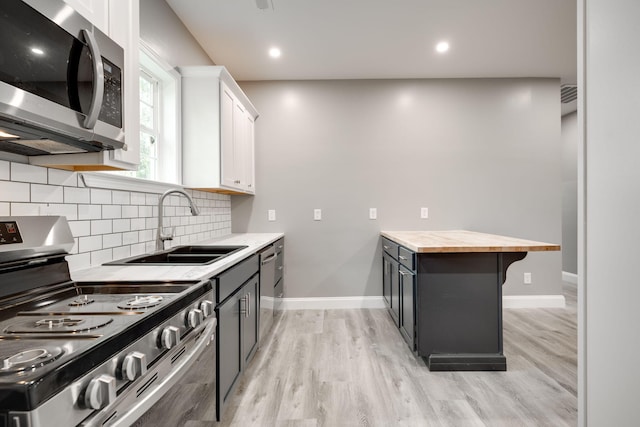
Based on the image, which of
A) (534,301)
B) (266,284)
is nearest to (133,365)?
(266,284)

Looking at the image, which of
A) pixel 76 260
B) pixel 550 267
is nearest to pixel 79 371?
pixel 76 260

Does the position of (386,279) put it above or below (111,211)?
below

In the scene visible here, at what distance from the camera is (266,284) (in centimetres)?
286

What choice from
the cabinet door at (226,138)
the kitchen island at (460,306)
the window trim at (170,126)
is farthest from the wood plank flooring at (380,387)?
the window trim at (170,126)

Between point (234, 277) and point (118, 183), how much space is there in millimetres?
828

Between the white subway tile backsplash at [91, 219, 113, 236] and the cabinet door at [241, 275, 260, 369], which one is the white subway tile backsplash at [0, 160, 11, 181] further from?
the cabinet door at [241, 275, 260, 369]

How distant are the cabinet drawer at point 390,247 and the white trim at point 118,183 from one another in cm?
200

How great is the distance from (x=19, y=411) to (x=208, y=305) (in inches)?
32.4

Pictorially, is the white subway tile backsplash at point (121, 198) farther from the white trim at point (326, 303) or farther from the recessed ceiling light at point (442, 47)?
the recessed ceiling light at point (442, 47)

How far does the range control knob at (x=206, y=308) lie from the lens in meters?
1.32

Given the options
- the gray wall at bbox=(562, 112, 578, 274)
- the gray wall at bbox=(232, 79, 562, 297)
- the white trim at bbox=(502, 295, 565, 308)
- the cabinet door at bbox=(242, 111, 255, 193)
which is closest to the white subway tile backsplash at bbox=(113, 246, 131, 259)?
the cabinet door at bbox=(242, 111, 255, 193)

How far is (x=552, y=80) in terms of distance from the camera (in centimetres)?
402

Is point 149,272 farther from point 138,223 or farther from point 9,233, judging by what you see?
point 138,223

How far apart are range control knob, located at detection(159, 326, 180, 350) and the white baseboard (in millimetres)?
3057
